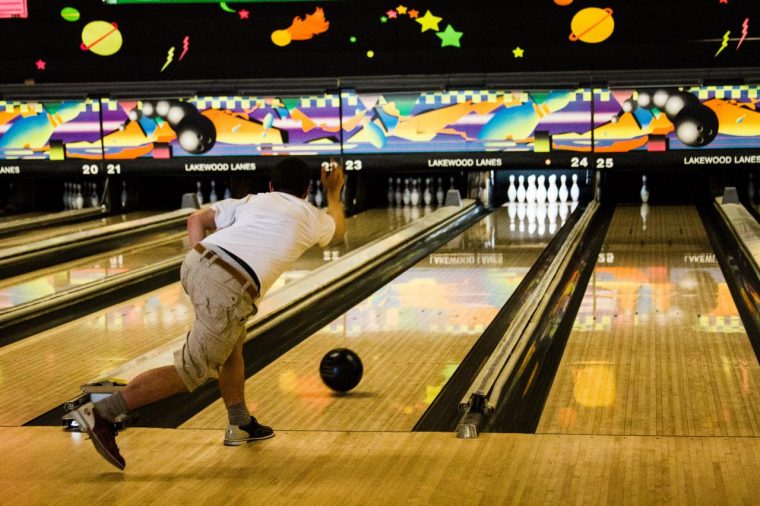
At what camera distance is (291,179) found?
3.27 m

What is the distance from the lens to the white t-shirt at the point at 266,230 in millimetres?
3143

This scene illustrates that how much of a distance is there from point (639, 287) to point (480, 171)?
4705 millimetres

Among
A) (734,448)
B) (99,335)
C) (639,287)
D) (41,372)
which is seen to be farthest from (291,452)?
(639,287)

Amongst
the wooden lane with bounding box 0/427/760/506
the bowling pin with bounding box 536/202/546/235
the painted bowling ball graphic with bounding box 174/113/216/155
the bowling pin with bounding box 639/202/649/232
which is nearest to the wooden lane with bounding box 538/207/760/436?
the wooden lane with bounding box 0/427/760/506

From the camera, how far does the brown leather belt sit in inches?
122

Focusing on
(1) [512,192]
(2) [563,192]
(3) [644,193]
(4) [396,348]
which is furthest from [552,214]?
(4) [396,348]

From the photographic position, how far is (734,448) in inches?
122

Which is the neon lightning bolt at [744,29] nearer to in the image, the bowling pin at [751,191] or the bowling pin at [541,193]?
the bowling pin at [751,191]

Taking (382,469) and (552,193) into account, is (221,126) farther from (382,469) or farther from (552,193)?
(382,469)

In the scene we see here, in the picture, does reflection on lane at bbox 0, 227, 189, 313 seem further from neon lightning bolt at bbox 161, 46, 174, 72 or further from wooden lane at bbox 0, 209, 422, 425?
neon lightning bolt at bbox 161, 46, 174, 72

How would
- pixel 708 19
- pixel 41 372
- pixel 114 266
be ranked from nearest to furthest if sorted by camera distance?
pixel 41 372 → pixel 114 266 → pixel 708 19

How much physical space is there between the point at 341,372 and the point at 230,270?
86 cm

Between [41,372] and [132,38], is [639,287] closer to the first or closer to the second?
[41,372]

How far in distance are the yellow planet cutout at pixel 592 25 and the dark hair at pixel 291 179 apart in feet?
20.4
